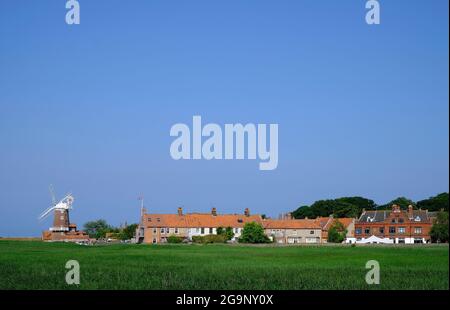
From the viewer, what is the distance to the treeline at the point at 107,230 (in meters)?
118

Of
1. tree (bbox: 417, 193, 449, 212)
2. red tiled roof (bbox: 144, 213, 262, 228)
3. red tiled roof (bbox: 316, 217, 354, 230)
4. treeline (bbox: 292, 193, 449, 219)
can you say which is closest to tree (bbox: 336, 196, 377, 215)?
treeline (bbox: 292, 193, 449, 219)

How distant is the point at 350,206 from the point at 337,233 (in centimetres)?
3453

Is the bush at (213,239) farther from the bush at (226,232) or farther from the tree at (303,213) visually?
the tree at (303,213)

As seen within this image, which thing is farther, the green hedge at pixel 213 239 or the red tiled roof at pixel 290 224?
the red tiled roof at pixel 290 224

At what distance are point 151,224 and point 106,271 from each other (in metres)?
72.2

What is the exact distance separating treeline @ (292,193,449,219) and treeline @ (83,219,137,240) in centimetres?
3595

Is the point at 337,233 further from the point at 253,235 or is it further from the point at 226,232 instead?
the point at 226,232

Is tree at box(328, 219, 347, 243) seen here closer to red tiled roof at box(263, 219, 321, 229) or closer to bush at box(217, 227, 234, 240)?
red tiled roof at box(263, 219, 321, 229)

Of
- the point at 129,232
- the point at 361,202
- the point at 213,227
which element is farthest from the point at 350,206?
the point at 129,232

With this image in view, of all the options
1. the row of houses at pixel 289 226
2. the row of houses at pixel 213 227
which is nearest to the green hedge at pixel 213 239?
the row of houses at pixel 289 226

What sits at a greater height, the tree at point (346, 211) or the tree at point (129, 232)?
the tree at point (346, 211)

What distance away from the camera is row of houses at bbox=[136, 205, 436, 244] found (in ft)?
339
